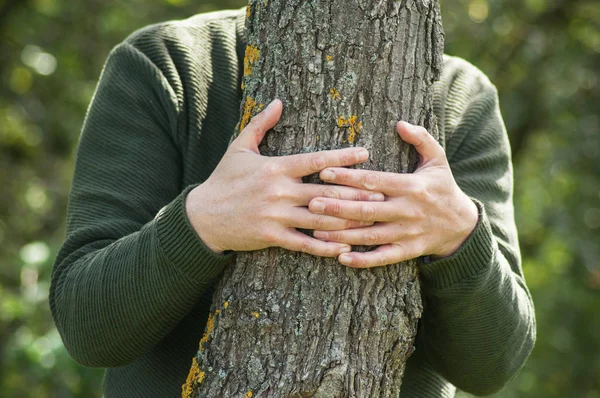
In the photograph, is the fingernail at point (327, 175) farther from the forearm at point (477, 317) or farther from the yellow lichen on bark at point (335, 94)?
the forearm at point (477, 317)

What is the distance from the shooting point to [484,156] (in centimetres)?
200

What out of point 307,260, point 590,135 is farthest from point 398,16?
point 590,135

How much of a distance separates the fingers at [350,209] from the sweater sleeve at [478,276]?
9.1 inches

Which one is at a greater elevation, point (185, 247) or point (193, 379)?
point (185, 247)

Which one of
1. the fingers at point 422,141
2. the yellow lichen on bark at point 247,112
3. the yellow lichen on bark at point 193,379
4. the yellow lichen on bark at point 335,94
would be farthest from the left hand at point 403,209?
the yellow lichen on bark at point 193,379

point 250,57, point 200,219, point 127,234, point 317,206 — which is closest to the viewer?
point 317,206

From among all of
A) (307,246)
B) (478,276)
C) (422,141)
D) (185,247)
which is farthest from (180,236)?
(478,276)

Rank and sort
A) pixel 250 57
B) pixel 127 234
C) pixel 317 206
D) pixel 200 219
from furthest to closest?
pixel 127 234
pixel 250 57
pixel 200 219
pixel 317 206

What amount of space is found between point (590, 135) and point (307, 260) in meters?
3.44

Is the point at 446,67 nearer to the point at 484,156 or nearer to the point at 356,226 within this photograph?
the point at 484,156

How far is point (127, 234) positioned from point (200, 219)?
32cm

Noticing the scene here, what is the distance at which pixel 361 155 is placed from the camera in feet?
4.75

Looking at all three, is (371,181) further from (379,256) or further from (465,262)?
(465,262)

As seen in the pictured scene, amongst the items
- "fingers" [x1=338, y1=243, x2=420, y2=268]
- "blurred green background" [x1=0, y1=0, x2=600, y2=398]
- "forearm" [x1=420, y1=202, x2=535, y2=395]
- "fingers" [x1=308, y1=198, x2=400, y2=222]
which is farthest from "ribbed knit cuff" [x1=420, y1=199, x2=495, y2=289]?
"blurred green background" [x1=0, y1=0, x2=600, y2=398]
